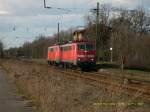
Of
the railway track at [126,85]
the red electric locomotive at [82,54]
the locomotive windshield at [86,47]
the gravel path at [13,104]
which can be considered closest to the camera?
the railway track at [126,85]

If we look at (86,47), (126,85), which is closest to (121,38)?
(86,47)

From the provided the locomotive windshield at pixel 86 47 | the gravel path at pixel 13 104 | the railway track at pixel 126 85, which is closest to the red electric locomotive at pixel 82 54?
the locomotive windshield at pixel 86 47

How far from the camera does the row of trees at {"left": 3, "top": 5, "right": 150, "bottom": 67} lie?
5331 centimetres

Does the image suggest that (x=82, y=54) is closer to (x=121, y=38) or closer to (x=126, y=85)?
(x=121, y=38)

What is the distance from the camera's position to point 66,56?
50.8m

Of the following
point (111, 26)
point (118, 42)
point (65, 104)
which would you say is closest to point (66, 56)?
point (118, 42)

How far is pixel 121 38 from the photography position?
60344 mm

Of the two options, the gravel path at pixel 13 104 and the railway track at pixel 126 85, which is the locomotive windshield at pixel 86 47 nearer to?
the railway track at pixel 126 85

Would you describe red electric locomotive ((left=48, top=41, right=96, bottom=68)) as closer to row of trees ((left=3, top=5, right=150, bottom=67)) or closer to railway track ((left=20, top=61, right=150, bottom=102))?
row of trees ((left=3, top=5, right=150, bottom=67))

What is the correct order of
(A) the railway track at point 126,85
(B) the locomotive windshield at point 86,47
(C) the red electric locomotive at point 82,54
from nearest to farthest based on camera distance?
1. (A) the railway track at point 126,85
2. (C) the red electric locomotive at point 82,54
3. (B) the locomotive windshield at point 86,47

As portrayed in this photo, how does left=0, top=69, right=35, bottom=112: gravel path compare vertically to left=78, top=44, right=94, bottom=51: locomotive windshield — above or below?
below

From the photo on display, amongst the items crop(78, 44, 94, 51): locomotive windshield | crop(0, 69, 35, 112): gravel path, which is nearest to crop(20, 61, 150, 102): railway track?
crop(0, 69, 35, 112): gravel path

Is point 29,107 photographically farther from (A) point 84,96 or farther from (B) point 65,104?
(B) point 65,104

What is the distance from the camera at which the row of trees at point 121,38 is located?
175ft
